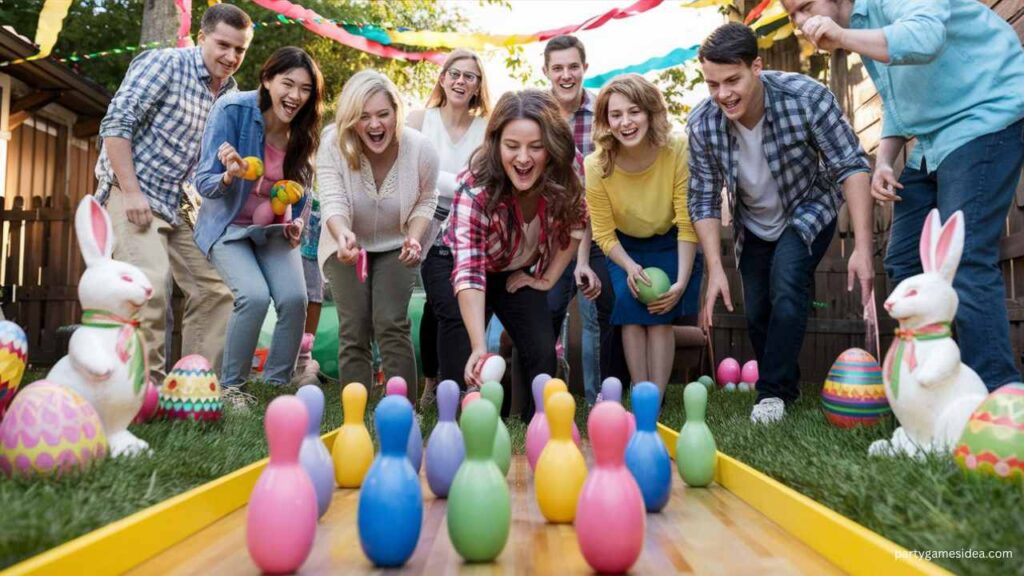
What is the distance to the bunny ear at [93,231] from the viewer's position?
2.55 metres

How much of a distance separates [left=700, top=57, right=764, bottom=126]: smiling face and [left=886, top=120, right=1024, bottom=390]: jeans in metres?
0.89

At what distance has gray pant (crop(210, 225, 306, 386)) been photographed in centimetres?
413

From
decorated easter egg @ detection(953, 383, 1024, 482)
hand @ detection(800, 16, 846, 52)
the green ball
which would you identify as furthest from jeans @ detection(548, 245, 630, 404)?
decorated easter egg @ detection(953, 383, 1024, 482)

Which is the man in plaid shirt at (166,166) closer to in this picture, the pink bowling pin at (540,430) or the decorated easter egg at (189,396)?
the decorated easter egg at (189,396)

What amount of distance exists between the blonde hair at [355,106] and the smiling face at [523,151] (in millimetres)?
828

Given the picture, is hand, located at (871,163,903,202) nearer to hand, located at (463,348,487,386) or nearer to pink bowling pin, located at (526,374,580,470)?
pink bowling pin, located at (526,374,580,470)

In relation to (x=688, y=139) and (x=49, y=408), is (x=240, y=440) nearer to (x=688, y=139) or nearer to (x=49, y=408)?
(x=49, y=408)

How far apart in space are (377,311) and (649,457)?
2.10 m

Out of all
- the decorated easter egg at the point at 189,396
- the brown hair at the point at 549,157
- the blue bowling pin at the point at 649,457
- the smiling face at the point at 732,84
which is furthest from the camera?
the smiling face at the point at 732,84

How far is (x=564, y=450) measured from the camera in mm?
2242

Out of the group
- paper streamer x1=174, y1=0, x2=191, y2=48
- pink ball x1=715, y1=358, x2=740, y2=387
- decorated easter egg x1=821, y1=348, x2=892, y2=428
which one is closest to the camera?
decorated easter egg x1=821, y1=348, x2=892, y2=428

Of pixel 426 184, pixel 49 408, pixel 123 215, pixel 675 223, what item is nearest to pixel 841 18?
pixel 675 223

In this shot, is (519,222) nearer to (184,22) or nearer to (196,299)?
(196,299)

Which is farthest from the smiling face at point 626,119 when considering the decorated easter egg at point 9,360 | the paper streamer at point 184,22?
the paper streamer at point 184,22
